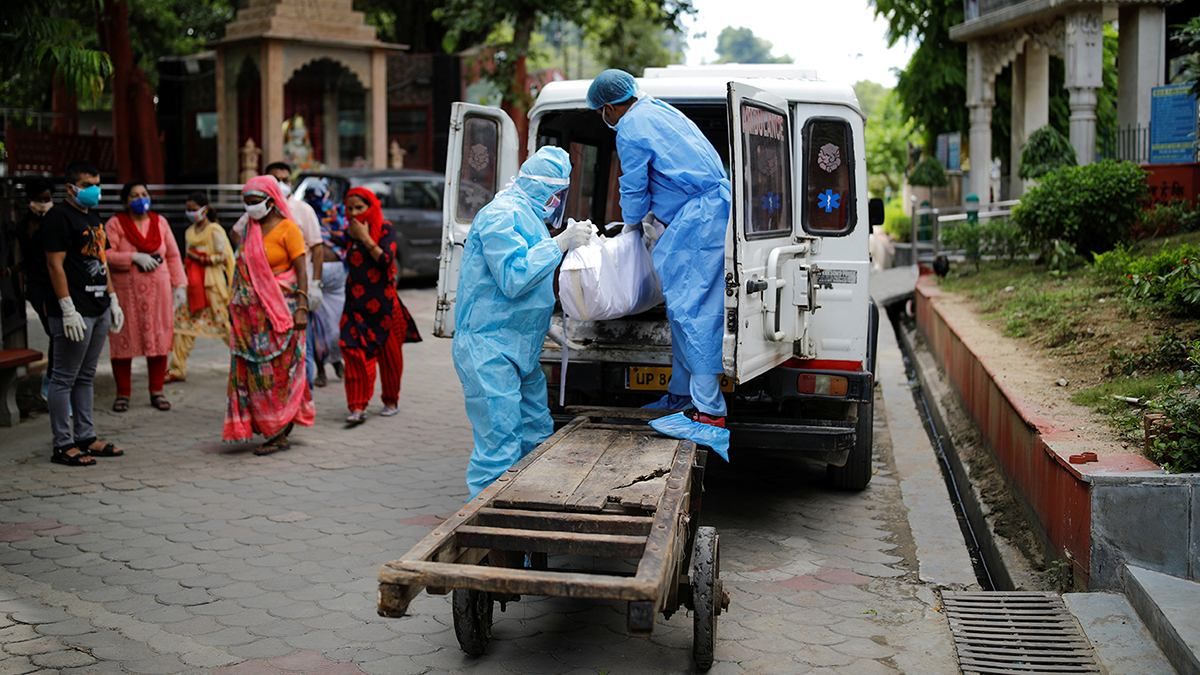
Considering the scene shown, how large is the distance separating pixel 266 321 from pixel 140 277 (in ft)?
6.36

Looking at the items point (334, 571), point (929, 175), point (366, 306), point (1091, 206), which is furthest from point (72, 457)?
point (929, 175)

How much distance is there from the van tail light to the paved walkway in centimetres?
76

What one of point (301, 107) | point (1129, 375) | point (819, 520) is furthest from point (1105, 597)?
point (301, 107)

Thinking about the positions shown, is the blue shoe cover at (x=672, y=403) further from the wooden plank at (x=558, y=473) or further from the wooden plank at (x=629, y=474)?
the wooden plank at (x=558, y=473)

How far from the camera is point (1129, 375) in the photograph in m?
7.29

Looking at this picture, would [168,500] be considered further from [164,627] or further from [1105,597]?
A: [1105,597]

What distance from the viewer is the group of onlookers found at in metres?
7.94

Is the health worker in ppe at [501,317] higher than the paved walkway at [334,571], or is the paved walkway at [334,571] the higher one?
the health worker in ppe at [501,317]

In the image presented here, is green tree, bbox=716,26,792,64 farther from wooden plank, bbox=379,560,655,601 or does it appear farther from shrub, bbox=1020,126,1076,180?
wooden plank, bbox=379,560,655,601

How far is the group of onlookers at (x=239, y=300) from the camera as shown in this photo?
26.1 ft

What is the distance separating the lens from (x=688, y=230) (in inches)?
231

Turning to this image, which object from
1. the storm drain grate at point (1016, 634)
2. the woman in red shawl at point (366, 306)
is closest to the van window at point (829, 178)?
the storm drain grate at point (1016, 634)

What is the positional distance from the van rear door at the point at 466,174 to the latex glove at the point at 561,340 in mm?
550

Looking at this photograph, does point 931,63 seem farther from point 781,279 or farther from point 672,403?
point 672,403
